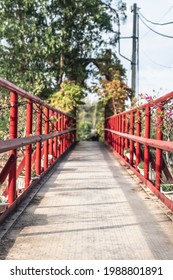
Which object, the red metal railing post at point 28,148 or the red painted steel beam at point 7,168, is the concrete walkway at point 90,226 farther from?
the red painted steel beam at point 7,168

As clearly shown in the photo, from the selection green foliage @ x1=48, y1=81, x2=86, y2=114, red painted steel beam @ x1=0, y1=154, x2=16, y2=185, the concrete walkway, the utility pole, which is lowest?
the concrete walkway

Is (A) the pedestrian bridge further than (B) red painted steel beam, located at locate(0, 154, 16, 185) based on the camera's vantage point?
No

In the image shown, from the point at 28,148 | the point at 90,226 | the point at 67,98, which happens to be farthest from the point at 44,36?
the point at 90,226

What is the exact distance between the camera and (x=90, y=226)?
12.0 feet

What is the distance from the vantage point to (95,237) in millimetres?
3312

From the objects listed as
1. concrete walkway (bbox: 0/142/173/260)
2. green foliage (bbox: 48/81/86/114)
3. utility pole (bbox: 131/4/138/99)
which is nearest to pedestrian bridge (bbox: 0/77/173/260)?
concrete walkway (bbox: 0/142/173/260)

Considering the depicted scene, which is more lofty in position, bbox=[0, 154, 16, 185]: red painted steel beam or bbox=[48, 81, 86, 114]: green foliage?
bbox=[48, 81, 86, 114]: green foliage

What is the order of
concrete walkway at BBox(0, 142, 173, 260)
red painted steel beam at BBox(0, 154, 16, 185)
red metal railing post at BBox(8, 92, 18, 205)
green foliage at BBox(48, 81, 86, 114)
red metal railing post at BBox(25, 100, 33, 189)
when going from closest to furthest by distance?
concrete walkway at BBox(0, 142, 173, 260) < red painted steel beam at BBox(0, 154, 16, 185) < red metal railing post at BBox(8, 92, 18, 205) < red metal railing post at BBox(25, 100, 33, 189) < green foliage at BBox(48, 81, 86, 114)

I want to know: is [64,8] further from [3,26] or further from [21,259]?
[21,259]

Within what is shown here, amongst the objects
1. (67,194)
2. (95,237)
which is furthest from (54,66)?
(95,237)

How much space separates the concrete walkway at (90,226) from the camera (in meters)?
2.96

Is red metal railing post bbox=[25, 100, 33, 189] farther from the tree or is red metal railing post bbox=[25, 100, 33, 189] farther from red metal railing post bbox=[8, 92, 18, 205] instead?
the tree

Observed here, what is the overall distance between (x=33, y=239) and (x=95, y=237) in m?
0.44

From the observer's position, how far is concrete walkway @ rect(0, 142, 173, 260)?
2.96m
